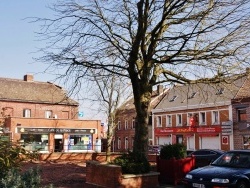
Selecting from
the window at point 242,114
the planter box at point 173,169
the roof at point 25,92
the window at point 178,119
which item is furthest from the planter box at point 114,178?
the window at point 178,119

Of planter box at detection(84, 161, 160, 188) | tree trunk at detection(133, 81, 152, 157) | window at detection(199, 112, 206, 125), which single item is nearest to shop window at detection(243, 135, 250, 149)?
window at detection(199, 112, 206, 125)

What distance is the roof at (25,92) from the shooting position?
52.7 metres

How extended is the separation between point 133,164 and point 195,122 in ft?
130

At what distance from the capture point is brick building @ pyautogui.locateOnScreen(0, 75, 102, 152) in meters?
46.1

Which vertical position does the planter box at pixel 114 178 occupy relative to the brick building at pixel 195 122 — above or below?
below

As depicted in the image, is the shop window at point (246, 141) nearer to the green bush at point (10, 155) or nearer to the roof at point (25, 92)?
the roof at point (25, 92)

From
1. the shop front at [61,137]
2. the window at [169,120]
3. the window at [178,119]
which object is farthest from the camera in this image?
the window at [169,120]

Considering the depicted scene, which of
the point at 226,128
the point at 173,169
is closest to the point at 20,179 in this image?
the point at 173,169

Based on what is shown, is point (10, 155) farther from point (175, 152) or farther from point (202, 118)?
point (202, 118)

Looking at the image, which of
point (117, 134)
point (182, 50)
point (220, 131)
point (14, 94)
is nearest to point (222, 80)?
point (182, 50)

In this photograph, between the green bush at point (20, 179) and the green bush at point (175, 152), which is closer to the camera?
the green bush at point (20, 179)

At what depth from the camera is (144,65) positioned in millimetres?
14594

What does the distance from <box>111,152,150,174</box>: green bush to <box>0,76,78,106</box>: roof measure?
3817 centimetres

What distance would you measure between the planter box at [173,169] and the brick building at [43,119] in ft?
95.9
